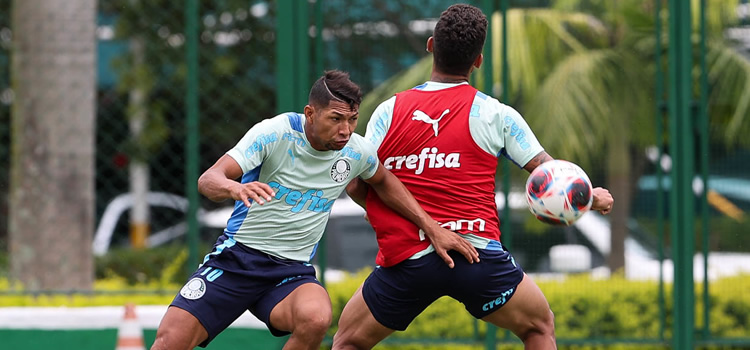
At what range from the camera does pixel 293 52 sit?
6188mm

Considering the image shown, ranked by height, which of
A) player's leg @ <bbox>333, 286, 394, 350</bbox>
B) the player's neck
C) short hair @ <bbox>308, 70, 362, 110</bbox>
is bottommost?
player's leg @ <bbox>333, 286, 394, 350</bbox>

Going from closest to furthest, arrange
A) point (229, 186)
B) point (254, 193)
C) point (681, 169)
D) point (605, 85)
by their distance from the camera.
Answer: point (254, 193) → point (229, 186) → point (681, 169) → point (605, 85)

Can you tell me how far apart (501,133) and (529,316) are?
80 cm

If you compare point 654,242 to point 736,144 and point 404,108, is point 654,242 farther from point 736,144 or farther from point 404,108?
point 404,108

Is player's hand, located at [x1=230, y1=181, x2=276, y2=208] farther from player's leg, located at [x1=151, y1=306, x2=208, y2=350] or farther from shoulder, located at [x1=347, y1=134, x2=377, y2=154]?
player's leg, located at [x1=151, y1=306, x2=208, y2=350]

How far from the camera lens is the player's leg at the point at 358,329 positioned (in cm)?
457

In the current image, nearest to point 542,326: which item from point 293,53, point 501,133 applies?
point 501,133

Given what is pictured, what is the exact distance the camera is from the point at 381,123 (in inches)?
177

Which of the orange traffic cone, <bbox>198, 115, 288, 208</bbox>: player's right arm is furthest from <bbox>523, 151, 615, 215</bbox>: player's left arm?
the orange traffic cone

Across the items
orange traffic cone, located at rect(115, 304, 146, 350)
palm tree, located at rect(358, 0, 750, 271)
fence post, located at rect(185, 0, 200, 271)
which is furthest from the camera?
palm tree, located at rect(358, 0, 750, 271)

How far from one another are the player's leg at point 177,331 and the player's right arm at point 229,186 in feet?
2.11

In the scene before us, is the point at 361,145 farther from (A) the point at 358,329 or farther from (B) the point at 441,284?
(A) the point at 358,329

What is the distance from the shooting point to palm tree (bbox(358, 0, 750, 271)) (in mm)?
6879

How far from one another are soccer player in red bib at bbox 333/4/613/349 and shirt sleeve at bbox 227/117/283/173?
1.39 feet
